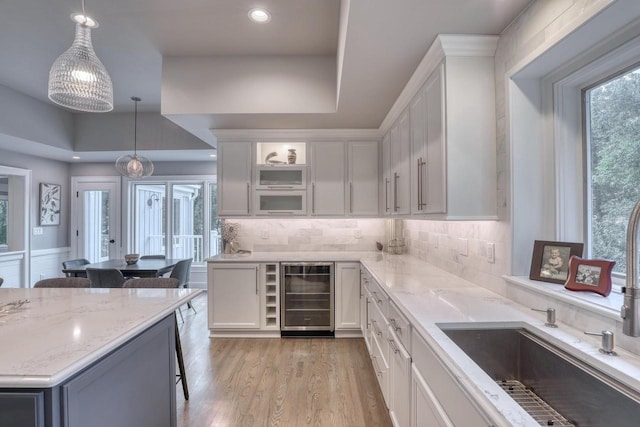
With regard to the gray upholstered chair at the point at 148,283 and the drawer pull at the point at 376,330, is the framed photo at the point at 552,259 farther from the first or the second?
the gray upholstered chair at the point at 148,283

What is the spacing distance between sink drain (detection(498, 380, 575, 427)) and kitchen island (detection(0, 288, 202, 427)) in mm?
1642

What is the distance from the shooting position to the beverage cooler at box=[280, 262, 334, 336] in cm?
346

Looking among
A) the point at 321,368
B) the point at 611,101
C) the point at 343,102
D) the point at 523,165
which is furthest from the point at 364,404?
the point at 343,102

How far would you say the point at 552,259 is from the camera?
1.53 m

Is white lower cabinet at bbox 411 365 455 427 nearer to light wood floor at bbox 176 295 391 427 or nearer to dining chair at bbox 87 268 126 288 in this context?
light wood floor at bbox 176 295 391 427

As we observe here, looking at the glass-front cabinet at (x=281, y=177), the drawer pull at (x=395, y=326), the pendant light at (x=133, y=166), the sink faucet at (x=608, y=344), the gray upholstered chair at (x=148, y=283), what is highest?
the pendant light at (x=133, y=166)

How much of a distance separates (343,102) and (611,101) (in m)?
1.87

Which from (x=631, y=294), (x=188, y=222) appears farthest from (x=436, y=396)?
(x=188, y=222)

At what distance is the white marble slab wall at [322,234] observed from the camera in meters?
4.04

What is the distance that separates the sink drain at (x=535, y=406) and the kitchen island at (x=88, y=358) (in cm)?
164

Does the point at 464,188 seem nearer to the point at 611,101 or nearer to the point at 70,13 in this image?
the point at 611,101

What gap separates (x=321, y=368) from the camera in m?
2.76

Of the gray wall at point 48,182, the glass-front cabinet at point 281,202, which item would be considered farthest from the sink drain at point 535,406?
the gray wall at point 48,182

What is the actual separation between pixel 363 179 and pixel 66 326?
3.03 meters
